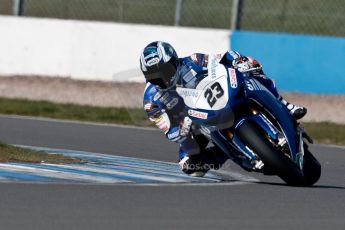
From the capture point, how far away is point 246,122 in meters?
8.93

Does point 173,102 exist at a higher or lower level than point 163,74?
lower

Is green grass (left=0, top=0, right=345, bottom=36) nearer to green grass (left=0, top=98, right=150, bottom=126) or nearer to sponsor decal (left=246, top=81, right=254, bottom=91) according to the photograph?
green grass (left=0, top=98, right=150, bottom=126)

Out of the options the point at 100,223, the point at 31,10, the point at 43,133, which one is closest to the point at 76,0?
the point at 31,10

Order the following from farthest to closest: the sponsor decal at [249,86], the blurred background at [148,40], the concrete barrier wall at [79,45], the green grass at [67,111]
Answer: the concrete barrier wall at [79,45], the blurred background at [148,40], the green grass at [67,111], the sponsor decal at [249,86]

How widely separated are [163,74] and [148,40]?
9.58 m

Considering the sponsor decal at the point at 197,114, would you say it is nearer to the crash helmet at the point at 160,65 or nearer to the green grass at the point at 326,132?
the crash helmet at the point at 160,65

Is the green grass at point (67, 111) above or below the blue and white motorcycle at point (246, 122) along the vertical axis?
above

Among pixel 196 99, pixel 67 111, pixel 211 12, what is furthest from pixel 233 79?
pixel 211 12

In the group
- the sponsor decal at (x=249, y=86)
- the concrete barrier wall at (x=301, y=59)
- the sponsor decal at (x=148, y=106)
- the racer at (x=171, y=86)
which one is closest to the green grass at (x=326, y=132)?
the concrete barrier wall at (x=301, y=59)

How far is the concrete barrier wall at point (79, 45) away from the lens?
60.6ft

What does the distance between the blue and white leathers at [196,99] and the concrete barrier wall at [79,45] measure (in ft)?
29.3

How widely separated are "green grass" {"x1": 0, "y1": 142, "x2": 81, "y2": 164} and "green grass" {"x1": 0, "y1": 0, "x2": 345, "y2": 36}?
25.9ft

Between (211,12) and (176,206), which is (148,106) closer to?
(176,206)

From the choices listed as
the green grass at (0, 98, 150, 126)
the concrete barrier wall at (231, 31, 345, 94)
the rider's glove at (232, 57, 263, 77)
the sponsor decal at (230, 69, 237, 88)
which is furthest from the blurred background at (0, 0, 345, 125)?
the sponsor decal at (230, 69, 237, 88)
